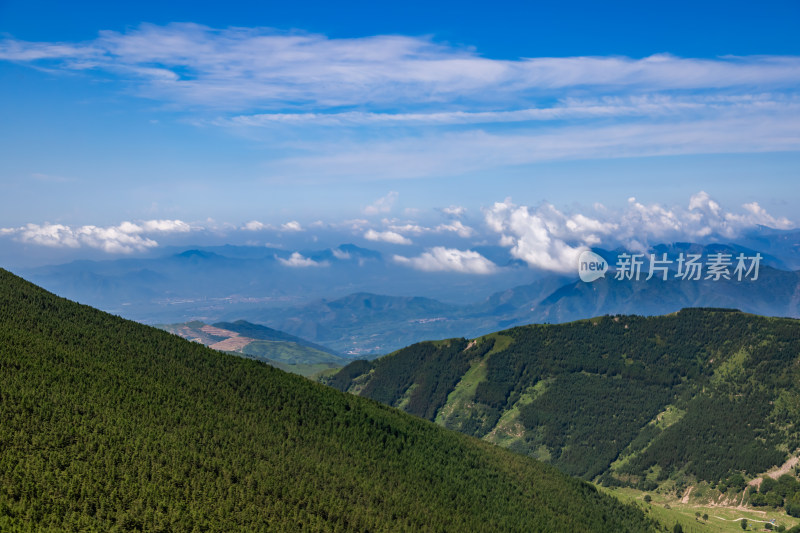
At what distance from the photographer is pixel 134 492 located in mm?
129125

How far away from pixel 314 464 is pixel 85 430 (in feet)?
214

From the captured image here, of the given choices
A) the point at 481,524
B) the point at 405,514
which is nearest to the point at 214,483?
the point at 405,514

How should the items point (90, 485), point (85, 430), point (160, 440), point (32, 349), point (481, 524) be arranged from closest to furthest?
point (90, 485) < point (85, 430) < point (160, 440) < point (32, 349) < point (481, 524)

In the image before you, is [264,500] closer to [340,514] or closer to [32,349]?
[340,514]

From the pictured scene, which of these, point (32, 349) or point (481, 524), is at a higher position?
point (32, 349)

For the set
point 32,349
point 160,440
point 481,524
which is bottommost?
point 481,524

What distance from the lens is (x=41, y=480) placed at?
4692 inches

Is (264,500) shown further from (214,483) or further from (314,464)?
(314,464)

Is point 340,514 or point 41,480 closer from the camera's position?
point 41,480

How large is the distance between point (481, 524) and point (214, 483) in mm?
84870

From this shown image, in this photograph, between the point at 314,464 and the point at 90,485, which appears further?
the point at 314,464

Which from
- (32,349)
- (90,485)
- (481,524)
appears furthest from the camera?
(481,524)

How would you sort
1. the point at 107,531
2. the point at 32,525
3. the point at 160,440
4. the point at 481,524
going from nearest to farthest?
the point at 32,525 < the point at 107,531 < the point at 160,440 < the point at 481,524

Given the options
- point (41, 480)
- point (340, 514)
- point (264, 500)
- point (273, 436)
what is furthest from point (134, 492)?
point (273, 436)
